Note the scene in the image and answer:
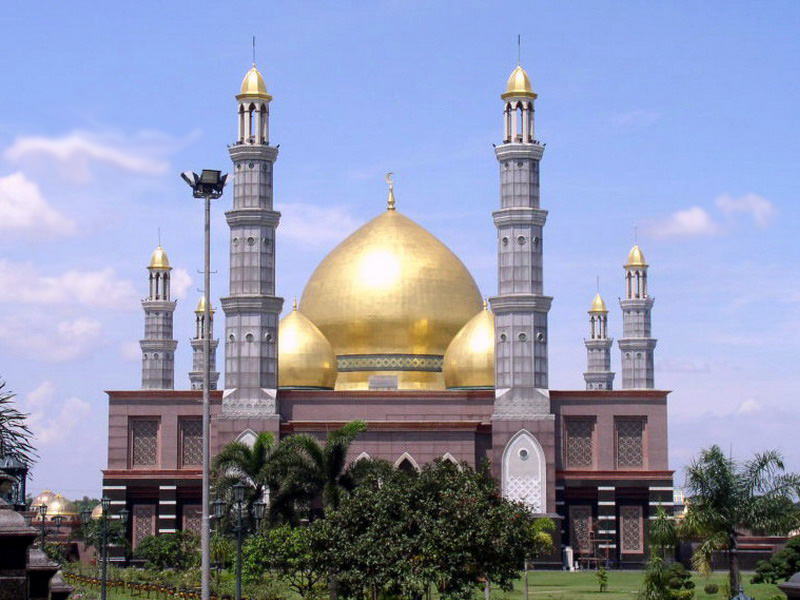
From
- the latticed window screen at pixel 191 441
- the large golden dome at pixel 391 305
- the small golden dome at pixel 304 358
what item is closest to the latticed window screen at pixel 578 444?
the large golden dome at pixel 391 305

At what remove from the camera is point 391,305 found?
6725 cm

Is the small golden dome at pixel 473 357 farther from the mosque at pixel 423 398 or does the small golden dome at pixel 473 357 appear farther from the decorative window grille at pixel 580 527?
the decorative window grille at pixel 580 527

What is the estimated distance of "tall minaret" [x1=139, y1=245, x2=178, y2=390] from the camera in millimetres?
78062

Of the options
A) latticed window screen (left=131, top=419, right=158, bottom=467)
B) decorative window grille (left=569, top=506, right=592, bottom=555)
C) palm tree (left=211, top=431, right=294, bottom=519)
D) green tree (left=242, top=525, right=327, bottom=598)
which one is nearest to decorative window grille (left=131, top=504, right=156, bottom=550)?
latticed window screen (left=131, top=419, right=158, bottom=467)

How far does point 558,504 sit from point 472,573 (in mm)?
27691

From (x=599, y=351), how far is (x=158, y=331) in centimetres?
2573

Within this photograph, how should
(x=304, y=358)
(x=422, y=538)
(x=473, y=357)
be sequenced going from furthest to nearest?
(x=304, y=358) < (x=473, y=357) < (x=422, y=538)

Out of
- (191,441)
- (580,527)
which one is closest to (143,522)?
(191,441)

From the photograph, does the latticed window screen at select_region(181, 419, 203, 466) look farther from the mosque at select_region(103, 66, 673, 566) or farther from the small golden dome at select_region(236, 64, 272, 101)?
the small golden dome at select_region(236, 64, 272, 101)

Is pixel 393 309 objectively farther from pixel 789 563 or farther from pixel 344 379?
pixel 789 563

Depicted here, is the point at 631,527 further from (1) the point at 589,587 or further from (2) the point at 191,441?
(2) the point at 191,441

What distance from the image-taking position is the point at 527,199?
61094mm

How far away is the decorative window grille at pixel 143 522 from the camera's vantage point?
206ft

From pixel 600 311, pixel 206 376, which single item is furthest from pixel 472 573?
pixel 600 311
